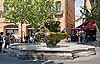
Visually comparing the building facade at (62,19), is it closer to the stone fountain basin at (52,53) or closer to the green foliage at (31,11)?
the green foliage at (31,11)

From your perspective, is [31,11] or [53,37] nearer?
[53,37]

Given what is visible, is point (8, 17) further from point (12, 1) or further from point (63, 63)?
point (63, 63)

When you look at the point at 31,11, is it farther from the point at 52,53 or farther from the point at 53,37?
the point at 52,53

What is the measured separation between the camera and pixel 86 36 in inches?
1741

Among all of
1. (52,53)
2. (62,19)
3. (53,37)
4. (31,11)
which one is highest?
(31,11)

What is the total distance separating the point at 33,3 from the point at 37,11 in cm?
168

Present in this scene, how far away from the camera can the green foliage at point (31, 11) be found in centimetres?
3891

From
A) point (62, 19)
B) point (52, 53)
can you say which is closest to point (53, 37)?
point (52, 53)

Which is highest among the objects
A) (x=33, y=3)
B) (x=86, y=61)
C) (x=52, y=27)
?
(x=33, y=3)

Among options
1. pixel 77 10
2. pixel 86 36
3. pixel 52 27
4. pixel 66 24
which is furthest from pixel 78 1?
pixel 52 27

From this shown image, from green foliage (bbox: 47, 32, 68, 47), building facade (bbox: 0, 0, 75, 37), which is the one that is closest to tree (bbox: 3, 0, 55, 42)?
building facade (bbox: 0, 0, 75, 37)

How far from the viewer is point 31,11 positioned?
39.2 m

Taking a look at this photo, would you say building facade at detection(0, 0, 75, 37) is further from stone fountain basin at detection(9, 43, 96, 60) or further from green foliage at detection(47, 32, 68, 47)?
stone fountain basin at detection(9, 43, 96, 60)

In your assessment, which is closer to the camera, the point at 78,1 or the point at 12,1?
the point at 12,1
